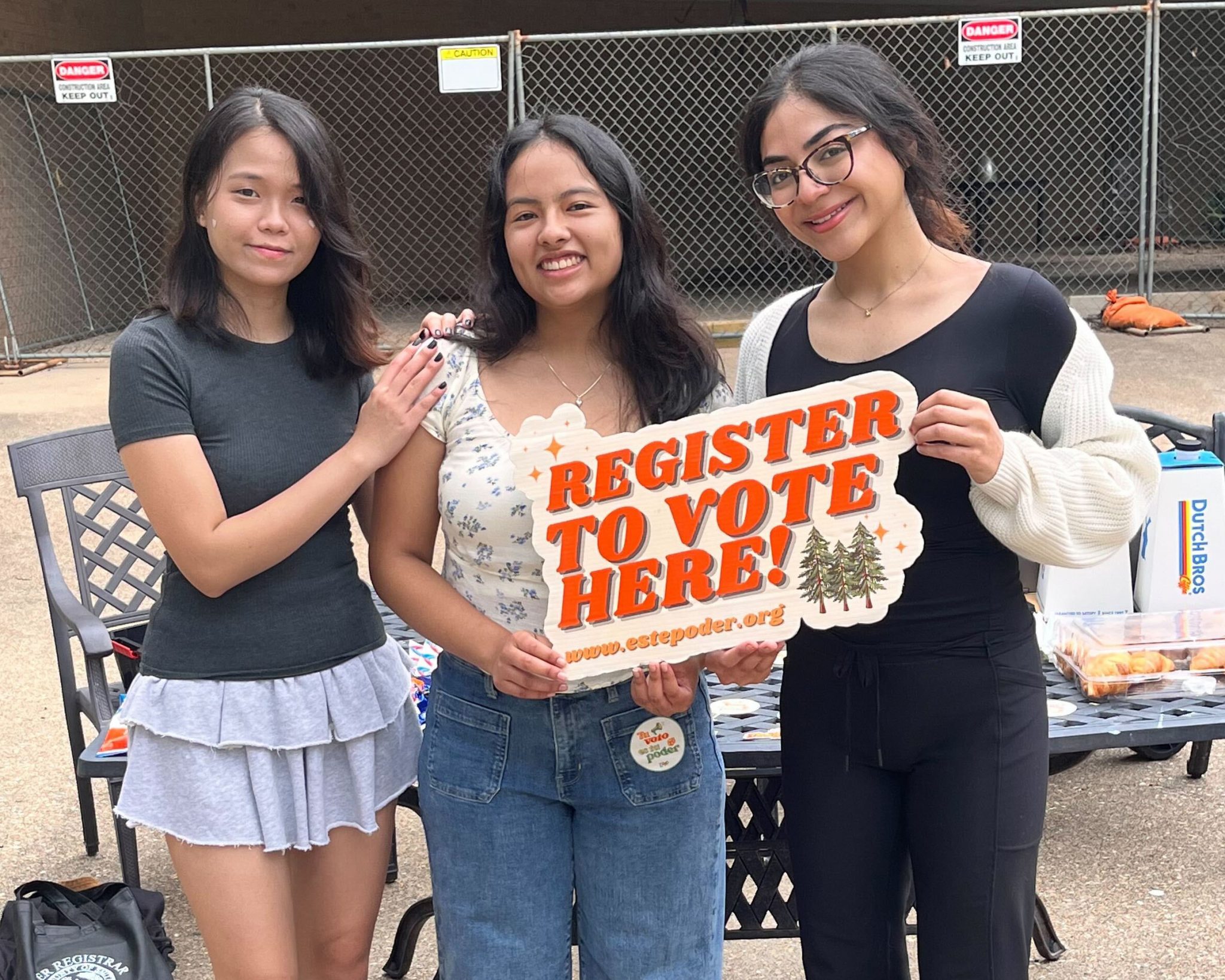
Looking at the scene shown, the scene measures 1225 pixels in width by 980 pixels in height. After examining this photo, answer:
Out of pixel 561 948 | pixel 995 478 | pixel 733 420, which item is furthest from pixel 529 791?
pixel 995 478

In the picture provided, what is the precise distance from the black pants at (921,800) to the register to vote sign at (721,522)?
0.15 metres

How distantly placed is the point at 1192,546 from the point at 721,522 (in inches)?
73.8

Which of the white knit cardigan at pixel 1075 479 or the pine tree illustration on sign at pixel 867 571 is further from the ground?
the white knit cardigan at pixel 1075 479

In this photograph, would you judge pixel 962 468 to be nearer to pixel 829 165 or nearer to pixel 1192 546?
pixel 829 165

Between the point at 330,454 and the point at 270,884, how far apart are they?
0.67 meters

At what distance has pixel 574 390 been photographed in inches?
74.4

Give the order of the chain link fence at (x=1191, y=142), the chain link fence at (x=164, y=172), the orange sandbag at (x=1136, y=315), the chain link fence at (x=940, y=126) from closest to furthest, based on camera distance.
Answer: the orange sandbag at (x=1136, y=315), the chain link fence at (x=164, y=172), the chain link fence at (x=940, y=126), the chain link fence at (x=1191, y=142)

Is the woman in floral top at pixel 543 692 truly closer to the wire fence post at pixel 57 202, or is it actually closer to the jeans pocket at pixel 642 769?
the jeans pocket at pixel 642 769

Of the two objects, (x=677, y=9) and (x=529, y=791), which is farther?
(x=677, y=9)

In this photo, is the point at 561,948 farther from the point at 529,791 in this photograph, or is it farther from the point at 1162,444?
the point at 1162,444

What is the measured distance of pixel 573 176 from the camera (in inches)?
71.1

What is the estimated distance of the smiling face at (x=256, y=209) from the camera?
192cm

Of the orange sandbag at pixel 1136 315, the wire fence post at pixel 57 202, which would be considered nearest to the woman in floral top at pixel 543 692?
the orange sandbag at pixel 1136 315

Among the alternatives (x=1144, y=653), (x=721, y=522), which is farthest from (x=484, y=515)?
(x=1144, y=653)
